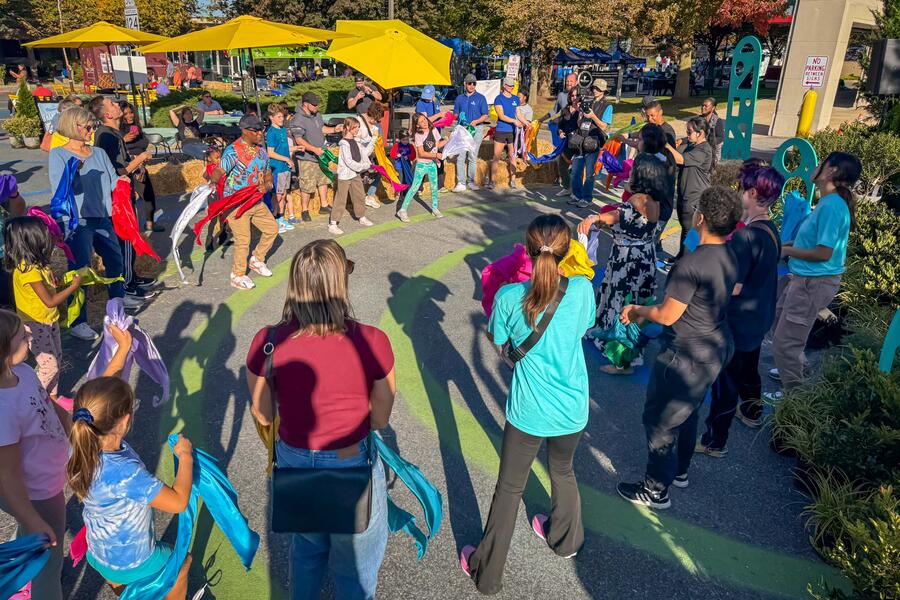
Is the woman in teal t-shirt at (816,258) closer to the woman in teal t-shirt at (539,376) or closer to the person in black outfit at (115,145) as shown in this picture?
the woman in teal t-shirt at (539,376)

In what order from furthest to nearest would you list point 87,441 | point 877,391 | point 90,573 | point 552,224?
point 877,391, point 90,573, point 552,224, point 87,441

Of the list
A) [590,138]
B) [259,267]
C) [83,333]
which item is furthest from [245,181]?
[590,138]

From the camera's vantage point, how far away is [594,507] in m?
3.91

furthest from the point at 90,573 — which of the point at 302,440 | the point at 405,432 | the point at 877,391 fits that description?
the point at 877,391

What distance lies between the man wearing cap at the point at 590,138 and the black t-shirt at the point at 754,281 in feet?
21.9

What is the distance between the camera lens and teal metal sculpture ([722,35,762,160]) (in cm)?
920

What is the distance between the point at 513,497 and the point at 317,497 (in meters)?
1.09

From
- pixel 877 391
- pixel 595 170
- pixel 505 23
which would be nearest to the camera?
pixel 877 391

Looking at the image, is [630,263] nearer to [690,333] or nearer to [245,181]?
[690,333]

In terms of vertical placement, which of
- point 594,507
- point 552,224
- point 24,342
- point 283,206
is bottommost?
point 594,507

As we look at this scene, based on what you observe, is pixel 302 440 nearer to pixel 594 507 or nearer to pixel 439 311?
pixel 594 507

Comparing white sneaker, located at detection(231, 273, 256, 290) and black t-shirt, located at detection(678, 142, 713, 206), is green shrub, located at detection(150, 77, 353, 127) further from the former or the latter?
black t-shirt, located at detection(678, 142, 713, 206)

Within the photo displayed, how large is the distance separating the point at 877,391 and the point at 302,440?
11.6ft

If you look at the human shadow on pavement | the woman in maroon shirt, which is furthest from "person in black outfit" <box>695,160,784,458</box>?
the woman in maroon shirt
